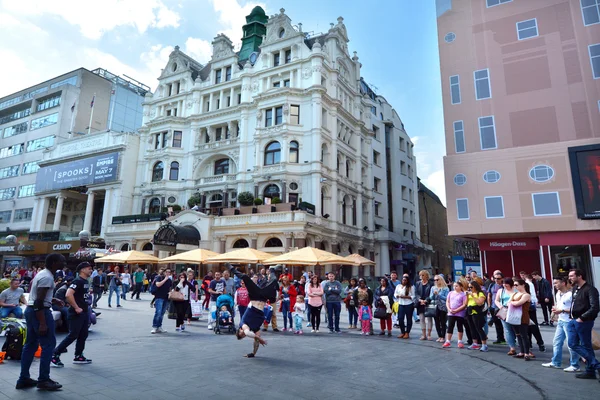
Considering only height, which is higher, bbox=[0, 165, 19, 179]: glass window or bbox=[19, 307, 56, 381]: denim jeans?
bbox=[0, 165, 19, 179]: glass window

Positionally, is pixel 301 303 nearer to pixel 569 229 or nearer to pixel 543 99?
pixel 569 229

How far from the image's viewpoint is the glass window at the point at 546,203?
23.7 m

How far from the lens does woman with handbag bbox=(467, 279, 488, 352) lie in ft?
31.3

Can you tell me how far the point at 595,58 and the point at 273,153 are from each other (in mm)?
25936

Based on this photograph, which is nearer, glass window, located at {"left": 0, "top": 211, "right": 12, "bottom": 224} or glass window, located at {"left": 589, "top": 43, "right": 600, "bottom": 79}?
glass window, located at {"left": 589, "top": 43, "right": 600, "bottom": 79}

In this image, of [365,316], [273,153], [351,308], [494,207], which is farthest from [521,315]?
[273,153]

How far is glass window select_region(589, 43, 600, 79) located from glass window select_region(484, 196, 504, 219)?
9.78 metres

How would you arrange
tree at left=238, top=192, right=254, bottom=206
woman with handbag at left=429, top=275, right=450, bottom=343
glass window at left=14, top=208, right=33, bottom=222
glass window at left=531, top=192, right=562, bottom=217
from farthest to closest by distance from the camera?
1. glass window at left=14, top=208, right=33, bottom=222
2. tree at left=238, top=192, right=254, bottom=206
3. glass window at left=531, top=192, right=562, bottom=217
4. woman with handbag at left=429, top=275, right=450, bottom=343

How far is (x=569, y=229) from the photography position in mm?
23062

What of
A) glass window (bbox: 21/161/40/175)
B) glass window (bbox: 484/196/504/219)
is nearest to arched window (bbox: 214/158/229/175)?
glass window (bbox: 484/196/504/219)

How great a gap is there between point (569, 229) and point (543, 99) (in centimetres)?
869

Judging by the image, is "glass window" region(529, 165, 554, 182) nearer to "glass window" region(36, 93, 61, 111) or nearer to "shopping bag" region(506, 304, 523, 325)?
"shopping bag" region(506, 304, 523, 325)

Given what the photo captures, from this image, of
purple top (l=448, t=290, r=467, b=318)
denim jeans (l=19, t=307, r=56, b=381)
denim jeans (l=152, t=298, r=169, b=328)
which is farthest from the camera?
denim jeans (l=152, t=298, r=169, b=328)

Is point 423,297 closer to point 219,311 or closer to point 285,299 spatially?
point 285,299
